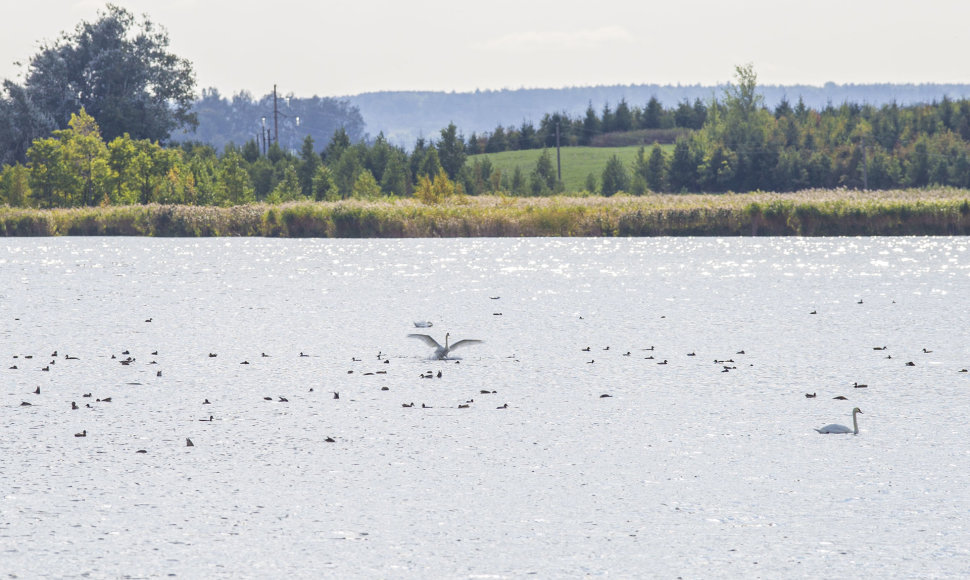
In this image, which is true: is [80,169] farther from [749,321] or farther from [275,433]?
[275,433]

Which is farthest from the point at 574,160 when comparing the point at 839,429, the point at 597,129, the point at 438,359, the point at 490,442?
the point at 490,442

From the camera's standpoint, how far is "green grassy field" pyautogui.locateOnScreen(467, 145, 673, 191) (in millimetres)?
98375

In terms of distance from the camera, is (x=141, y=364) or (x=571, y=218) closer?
(x=141, y=364)

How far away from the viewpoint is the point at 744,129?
3688 inches

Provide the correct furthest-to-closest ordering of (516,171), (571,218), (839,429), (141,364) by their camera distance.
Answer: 1. (516,171)
2. (571,218)
3. (141,364)
4. (839,429)

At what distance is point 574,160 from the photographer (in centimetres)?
10644

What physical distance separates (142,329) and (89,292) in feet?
28.8

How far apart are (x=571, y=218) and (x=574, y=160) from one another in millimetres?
54536

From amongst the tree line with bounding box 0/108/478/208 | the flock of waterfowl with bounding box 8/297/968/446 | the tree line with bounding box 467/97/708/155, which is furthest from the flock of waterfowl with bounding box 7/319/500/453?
the tree line with bounding box 467/97/708/155

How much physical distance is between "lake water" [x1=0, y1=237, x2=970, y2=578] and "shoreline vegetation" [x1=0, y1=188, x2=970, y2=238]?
30.1m

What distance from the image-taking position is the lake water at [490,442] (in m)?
6.21

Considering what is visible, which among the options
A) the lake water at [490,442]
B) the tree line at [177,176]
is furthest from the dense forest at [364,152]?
the lake water at [490,442]

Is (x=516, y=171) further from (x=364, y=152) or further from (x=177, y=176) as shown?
(x=177, y=176)

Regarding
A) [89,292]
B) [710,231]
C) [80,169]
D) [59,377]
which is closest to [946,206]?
[710,231]
